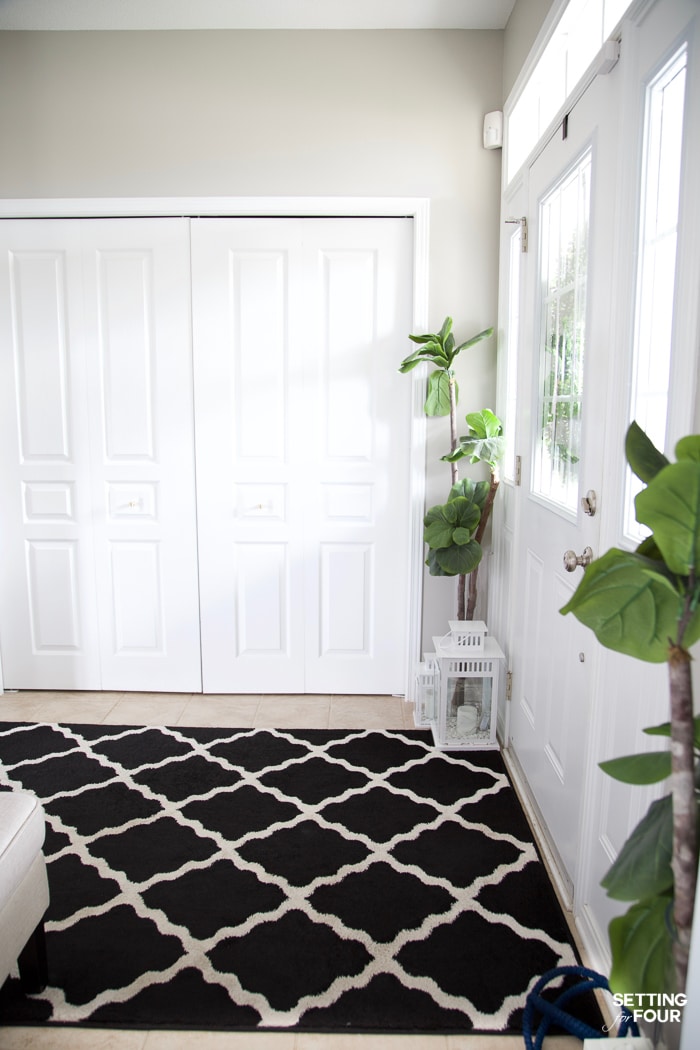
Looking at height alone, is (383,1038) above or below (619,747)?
below

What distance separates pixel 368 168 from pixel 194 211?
0.75 metres

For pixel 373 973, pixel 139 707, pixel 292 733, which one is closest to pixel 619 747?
pixel 373 973

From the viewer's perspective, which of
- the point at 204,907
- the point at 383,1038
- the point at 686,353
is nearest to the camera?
the point at 686,353

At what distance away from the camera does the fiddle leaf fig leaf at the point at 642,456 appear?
0.96 metres

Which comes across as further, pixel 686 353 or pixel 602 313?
pixel 602 313

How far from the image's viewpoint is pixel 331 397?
3053 mm

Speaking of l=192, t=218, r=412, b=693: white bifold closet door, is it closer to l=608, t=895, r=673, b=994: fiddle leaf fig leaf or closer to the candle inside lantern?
the candle inside lantern

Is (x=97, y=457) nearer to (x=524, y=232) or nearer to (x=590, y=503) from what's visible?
(x=524, y=232)

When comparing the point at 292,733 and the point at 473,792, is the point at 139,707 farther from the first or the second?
the point at 473,792

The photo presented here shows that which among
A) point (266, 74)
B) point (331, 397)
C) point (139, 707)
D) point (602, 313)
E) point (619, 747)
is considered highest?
point (266, 74)

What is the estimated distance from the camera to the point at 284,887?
1.94 meters

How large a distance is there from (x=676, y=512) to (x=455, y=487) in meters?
1.97

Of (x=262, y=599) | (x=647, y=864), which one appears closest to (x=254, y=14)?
(x=262, y=599)

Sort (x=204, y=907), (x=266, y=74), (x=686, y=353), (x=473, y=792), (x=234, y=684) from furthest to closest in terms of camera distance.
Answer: (x=234, y=684) → (x=266, y=74) → (x=473, y=792) → (x=204, y=907) → (x=686, y=353)
